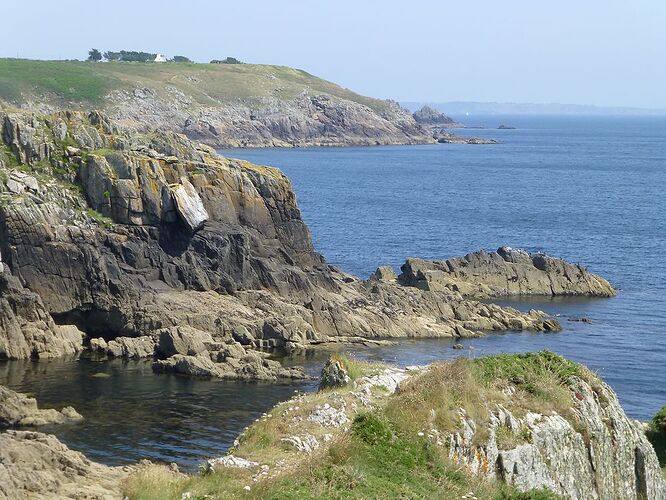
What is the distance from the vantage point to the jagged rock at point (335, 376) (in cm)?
2636

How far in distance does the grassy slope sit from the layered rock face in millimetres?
31654

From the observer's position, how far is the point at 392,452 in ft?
69.4

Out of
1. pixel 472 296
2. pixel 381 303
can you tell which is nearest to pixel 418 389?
pixel 381 303

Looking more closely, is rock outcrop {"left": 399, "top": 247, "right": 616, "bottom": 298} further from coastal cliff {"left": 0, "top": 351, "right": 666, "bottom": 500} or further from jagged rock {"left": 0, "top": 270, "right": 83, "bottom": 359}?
coastal cliff {"left": 0, "top": 351, "right": 666, "bottom": 500}

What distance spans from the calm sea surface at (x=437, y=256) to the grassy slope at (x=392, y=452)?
1182cm

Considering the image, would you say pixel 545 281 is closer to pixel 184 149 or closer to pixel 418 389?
pixel 184 149

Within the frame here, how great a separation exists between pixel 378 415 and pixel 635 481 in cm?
808

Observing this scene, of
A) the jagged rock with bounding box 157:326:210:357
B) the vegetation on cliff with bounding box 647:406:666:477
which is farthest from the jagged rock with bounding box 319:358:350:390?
the jagged rock with bounding box 157:326:210:357

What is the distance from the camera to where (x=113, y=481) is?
1176 inches

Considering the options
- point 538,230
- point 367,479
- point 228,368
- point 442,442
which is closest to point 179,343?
point 228,368

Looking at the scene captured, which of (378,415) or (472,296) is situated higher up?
(378,415)

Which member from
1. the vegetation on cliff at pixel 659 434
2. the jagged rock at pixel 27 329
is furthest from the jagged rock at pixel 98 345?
the vegetation on cliff at pixel 659 434

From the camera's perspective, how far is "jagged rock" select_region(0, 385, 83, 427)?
44.5 m

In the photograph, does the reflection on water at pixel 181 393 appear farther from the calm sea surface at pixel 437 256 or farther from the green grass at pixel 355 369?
the green grass at pixel 355 369
